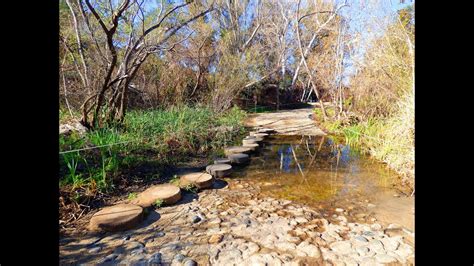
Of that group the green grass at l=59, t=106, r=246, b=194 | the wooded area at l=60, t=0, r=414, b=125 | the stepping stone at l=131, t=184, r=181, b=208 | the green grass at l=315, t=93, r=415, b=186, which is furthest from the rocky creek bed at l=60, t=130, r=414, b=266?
the wooded area at l=60, t=0, r=414, b=125

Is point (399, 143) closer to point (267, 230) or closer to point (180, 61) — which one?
point (267, 230)

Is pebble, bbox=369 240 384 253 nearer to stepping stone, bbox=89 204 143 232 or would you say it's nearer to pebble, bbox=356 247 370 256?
pebble, bbox=356 247 370 256

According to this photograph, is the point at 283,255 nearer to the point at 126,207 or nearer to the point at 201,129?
the point at 126,207

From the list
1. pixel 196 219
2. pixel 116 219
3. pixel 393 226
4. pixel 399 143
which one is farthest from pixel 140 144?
pixel 399 143

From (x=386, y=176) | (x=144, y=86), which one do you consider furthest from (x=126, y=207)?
(x=144, y=86)

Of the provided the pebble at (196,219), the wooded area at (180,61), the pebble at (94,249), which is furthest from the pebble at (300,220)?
the wooded area at (180,61)

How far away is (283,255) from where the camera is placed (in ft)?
5.71

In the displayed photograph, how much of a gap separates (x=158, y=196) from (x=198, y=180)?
2.03 ft

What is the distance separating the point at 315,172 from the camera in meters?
3.79

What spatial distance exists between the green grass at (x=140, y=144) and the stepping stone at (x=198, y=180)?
0.50 m

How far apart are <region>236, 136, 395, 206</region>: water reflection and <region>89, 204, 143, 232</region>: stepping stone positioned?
A: 59.4 inches
